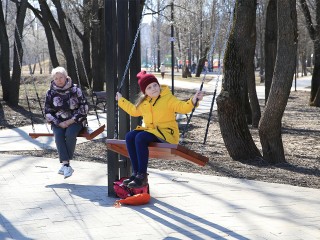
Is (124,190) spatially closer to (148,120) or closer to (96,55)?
(148,120)

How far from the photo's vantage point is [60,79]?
307 inches

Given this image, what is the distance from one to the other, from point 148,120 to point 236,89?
3.57 meters

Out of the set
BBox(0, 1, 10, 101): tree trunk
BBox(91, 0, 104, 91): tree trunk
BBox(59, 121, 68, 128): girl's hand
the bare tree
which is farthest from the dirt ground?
BBox(91, 0, 104, 91): tree trunk

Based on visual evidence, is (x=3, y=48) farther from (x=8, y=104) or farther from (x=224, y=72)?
(x=224, y=72)

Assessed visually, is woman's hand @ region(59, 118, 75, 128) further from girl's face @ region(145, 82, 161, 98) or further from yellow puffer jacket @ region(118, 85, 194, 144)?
girl's face @ region(145, 82, 161, 98)

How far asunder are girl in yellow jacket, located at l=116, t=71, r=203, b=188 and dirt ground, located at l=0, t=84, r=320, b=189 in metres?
1.39

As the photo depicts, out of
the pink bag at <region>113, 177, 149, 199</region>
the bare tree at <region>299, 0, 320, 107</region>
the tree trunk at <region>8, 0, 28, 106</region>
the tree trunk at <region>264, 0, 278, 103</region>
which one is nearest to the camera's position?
the pink bag at <region>113, 177, 149, 199</region>

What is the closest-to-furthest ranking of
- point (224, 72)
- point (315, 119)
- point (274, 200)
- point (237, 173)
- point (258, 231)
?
point (258, 231), point (274, 200), point (237, 173), point (224, 72), point (315, 119)

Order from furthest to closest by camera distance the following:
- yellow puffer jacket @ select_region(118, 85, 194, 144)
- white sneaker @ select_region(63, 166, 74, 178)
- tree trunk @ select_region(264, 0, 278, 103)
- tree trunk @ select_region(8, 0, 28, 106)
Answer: tree trunk @ select_region(8, 0, 28, 106) → tree trunk @ select_region(264, 0, 278, 103) → white sneaker @ select_region(63, 166, 74, 178) → yellow puffer jacket @ select_region(118, 85, 194, 144)

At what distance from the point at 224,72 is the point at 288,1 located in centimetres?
152

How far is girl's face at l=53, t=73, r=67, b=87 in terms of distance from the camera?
7.77 metres

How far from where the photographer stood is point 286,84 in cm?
957

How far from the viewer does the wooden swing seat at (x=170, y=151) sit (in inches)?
228

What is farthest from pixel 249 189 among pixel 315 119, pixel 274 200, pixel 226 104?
pixel 315 119
